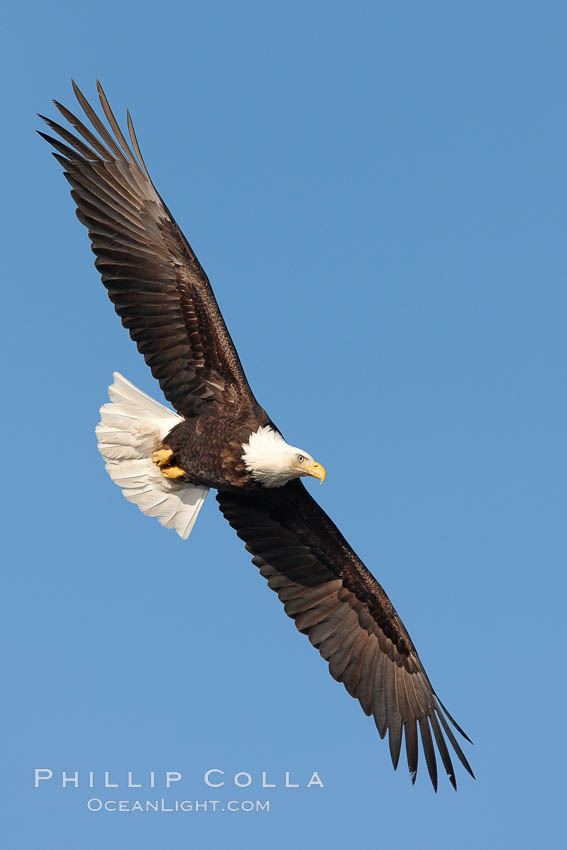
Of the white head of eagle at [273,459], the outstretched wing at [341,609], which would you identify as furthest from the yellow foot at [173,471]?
the white head of eagle at [273,459]

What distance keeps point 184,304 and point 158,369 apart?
52 centimetres

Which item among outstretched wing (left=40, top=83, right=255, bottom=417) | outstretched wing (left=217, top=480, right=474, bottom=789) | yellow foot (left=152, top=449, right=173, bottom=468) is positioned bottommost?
outstretched wing (left=217, top=480, right=474, bottom=789)

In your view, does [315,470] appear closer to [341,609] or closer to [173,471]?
[173,471]

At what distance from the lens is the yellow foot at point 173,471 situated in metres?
10.1

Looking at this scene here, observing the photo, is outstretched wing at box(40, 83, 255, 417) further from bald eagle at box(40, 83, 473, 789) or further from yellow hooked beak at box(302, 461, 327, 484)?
yellow hooked beak at box(302, 461, 327, 484)

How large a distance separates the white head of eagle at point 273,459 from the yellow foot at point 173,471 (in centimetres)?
88

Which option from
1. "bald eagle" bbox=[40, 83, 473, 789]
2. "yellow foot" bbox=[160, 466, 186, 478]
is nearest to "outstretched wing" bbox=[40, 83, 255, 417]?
"bald eagle" bbox=[40, 83, 473, 789]

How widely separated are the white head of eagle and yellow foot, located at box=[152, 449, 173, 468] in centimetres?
85

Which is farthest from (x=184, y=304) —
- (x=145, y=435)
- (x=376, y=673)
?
(x=376, y=673)

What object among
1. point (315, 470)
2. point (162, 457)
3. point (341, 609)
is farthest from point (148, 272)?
point (341, 609)

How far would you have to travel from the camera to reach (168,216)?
9820mm

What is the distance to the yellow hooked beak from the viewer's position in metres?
9.35

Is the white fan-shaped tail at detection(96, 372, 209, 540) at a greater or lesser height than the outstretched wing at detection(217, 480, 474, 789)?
greater

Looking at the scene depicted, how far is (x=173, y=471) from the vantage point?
10.1 metres
